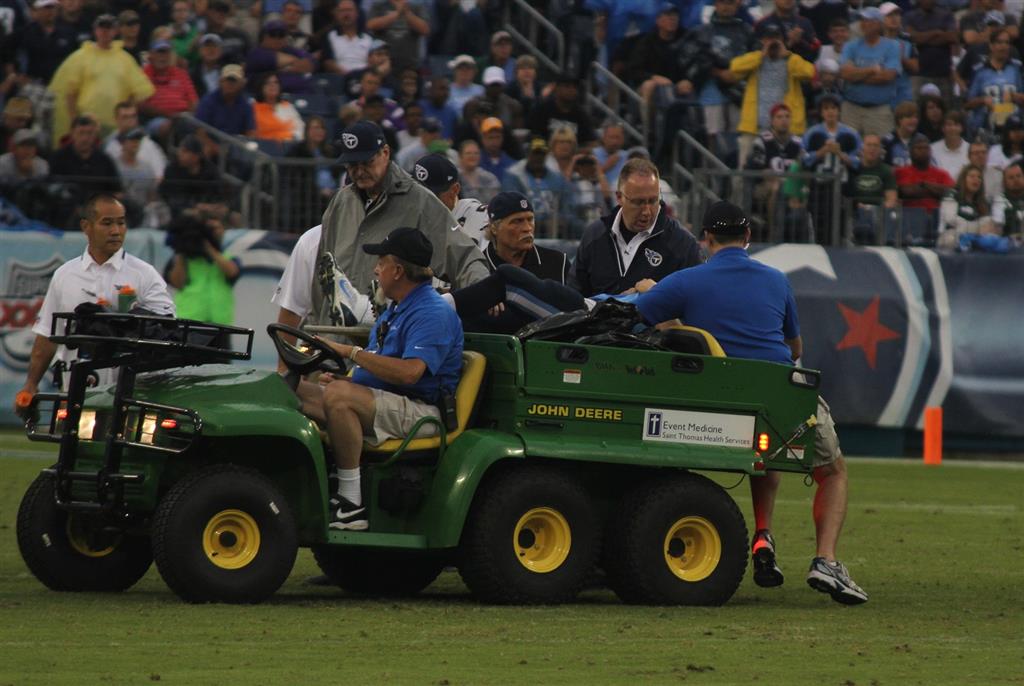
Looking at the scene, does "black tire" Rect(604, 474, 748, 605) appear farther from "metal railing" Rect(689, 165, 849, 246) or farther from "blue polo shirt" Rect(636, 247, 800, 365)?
"metal railing" Rect(689, 165, 849, 246)

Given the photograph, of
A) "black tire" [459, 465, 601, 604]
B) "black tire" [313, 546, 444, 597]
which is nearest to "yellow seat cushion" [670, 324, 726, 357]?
"black tire" [459, 465, 601, 604]

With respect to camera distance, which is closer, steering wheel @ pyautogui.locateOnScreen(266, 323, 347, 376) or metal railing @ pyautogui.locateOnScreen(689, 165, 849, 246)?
steering wheel @ pyautogui.locateOnScreen(266, 323, 347, 376)

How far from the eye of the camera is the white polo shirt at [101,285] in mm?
9414

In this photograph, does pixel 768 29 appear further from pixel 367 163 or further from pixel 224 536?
pixel 224 536

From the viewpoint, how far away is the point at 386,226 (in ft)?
30.5

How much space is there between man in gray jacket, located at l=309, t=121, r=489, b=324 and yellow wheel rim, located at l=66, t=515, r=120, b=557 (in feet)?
5.18

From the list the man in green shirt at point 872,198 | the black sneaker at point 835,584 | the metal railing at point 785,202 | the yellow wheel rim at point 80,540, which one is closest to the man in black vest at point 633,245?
the black sneaker at point 835,584

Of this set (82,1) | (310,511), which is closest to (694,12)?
(82,1)

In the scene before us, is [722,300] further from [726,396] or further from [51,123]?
[51,123]

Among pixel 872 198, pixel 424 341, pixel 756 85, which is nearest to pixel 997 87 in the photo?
pixel 756 85

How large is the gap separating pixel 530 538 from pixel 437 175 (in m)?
2.27

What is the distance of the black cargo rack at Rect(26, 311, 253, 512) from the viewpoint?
7914 mm

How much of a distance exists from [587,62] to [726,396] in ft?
40.3

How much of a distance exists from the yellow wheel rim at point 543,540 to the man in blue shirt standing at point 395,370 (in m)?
0.62
